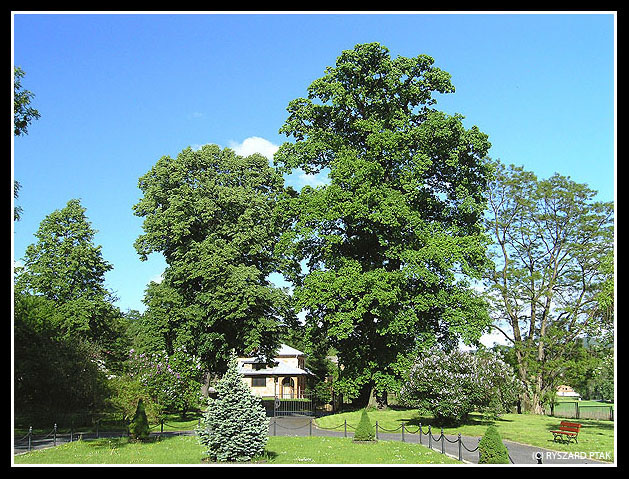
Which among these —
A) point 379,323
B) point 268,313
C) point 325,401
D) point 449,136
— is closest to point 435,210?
point 449,136

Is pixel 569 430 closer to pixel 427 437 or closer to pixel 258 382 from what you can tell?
pixel 427 437

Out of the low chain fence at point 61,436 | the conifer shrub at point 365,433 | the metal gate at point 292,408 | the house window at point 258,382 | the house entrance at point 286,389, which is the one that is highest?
the conifer shrub at point 365,433

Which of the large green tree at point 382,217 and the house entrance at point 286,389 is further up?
the large green tree at point 382,217

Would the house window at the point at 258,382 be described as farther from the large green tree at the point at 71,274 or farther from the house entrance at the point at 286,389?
the large green tree at the point at 71,274

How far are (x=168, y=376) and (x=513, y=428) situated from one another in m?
16.4

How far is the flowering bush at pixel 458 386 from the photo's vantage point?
25.5 m

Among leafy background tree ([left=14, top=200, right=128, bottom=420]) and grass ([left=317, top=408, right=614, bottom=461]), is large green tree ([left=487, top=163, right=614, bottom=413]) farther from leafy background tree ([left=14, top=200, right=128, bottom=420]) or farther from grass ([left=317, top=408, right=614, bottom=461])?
leafy background tree ([left=14, top=200, right=128, bottom=420])

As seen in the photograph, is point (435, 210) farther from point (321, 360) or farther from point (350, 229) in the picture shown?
point (321, 360)

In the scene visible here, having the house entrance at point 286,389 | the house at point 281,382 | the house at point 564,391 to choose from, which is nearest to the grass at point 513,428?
the house at point 564,391

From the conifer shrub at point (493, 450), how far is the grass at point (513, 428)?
486 cm

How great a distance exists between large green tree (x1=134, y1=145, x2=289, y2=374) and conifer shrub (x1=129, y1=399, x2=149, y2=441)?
10.1 meters

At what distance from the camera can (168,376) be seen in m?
28.1

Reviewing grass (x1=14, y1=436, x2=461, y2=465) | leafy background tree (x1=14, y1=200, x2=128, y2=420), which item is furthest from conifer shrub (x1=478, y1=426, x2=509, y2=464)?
leafy background tree (x1=14, y1=200, x2=128, y2=420)
